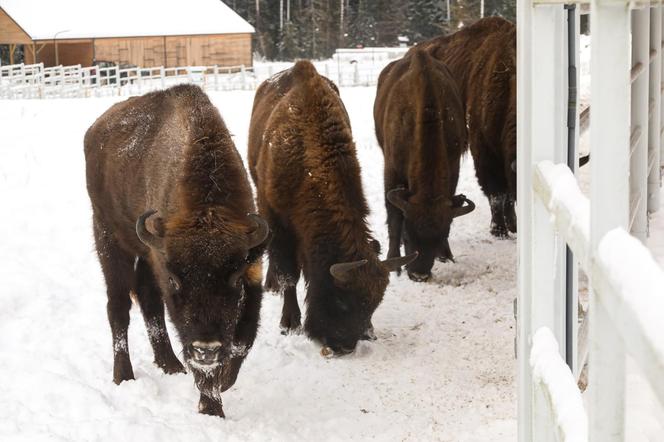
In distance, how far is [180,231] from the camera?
519cm

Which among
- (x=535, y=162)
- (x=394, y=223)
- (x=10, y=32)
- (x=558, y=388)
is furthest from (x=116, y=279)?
(x=10, y=32)

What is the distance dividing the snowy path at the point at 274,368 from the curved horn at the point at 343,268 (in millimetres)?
698

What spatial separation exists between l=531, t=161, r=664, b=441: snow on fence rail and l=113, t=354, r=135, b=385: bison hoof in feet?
15.1

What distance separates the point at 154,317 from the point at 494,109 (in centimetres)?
471

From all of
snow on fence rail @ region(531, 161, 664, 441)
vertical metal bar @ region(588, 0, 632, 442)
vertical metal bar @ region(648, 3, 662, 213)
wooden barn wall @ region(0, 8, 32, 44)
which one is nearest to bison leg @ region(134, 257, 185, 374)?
vertical metal bar @ region(648, 3, 662, 213)

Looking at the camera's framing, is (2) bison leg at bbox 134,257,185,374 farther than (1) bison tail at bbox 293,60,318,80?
No

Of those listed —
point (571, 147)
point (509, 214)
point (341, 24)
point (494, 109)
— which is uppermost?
point (341, 24)

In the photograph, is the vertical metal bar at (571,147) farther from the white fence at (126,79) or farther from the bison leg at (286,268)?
the white fence at (126,79)

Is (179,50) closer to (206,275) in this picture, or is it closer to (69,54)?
(69,54)

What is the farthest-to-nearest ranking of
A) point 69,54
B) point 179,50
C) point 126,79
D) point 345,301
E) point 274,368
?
point 179,50, point 69,54, point 126,79, point 274,368, point 345,301

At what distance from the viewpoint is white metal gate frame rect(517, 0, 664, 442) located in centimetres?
140

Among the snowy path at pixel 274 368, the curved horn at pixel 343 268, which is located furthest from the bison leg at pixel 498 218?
the curved horn at pixel 343 268

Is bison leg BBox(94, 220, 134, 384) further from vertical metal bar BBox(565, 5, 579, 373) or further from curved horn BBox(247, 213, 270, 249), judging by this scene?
vertical metal bar BBox(565, 5, 579, 373)

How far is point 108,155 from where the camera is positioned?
6609 mm
